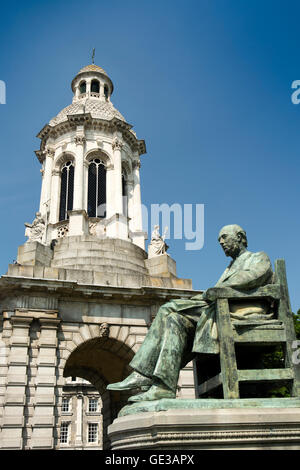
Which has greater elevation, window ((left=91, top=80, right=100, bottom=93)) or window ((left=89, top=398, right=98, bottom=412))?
window ((left=91, top=80, right=100, bottom=93))

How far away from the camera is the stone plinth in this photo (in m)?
4.55

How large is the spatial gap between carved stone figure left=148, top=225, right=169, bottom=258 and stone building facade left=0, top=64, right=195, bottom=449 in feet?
1.66

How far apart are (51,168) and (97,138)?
338cm

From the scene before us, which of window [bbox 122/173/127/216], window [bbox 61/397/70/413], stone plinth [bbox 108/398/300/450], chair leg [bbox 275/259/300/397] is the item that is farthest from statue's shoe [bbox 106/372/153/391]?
window [bbox 61/397/70/413]

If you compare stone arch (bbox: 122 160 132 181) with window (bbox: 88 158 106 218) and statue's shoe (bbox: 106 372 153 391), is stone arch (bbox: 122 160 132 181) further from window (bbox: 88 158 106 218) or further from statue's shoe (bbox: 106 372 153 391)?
statue's shoe (bbox: 106 372 153 391)

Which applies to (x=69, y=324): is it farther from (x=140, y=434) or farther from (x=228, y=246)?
(x=140, y=434)

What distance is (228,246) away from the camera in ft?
22.4

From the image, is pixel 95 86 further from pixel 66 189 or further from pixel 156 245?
pixel 156 245

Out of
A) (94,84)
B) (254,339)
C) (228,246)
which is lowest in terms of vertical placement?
(254,339)

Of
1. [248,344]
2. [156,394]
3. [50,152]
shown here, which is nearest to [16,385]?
[156,394]

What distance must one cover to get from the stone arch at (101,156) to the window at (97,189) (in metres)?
0.22

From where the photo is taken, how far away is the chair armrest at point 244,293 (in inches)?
233
